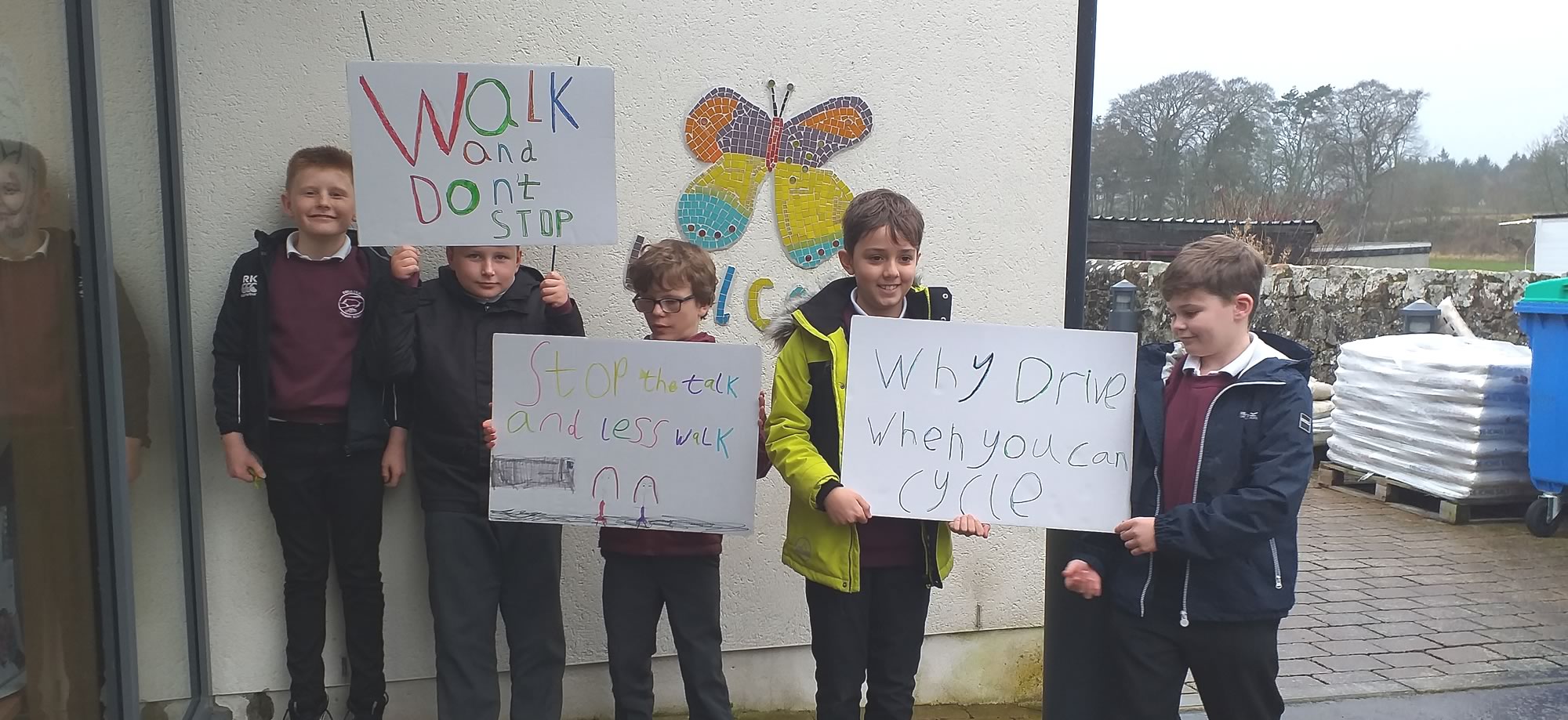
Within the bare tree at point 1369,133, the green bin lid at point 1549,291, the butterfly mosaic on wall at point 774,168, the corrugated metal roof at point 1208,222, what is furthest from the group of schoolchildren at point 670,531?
the bare tree at point 1369,133

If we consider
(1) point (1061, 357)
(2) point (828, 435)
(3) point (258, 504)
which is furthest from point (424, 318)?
(1) point (1061, 357)

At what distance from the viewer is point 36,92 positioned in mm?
2275

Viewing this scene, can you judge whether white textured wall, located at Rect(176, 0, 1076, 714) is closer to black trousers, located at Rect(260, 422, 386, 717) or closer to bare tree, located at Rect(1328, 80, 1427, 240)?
black trousers, located at Rect(260, 422, 386, 717)

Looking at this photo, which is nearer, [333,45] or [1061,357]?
[1061,357]

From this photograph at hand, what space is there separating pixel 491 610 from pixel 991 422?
1.51 meters

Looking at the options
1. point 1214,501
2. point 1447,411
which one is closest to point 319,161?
point 1214,501

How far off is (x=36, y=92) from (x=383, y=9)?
109 centimetres

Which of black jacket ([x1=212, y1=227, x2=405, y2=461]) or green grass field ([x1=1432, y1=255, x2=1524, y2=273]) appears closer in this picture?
black jacket ([x1=212, y1=227, x2=405, y2=461])

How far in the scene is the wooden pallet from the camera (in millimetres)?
6789

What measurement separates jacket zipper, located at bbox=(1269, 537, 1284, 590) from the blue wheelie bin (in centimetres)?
505

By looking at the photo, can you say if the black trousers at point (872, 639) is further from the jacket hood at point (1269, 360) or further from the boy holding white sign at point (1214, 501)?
the jacket hood at point (1269, 360)

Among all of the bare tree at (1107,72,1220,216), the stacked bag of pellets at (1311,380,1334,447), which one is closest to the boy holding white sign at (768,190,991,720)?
the stacked bag of pellets at (1311,380,1334,447)

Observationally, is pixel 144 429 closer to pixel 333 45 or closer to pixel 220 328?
pixel 220 328

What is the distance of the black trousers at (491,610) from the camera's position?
2.93 metres
